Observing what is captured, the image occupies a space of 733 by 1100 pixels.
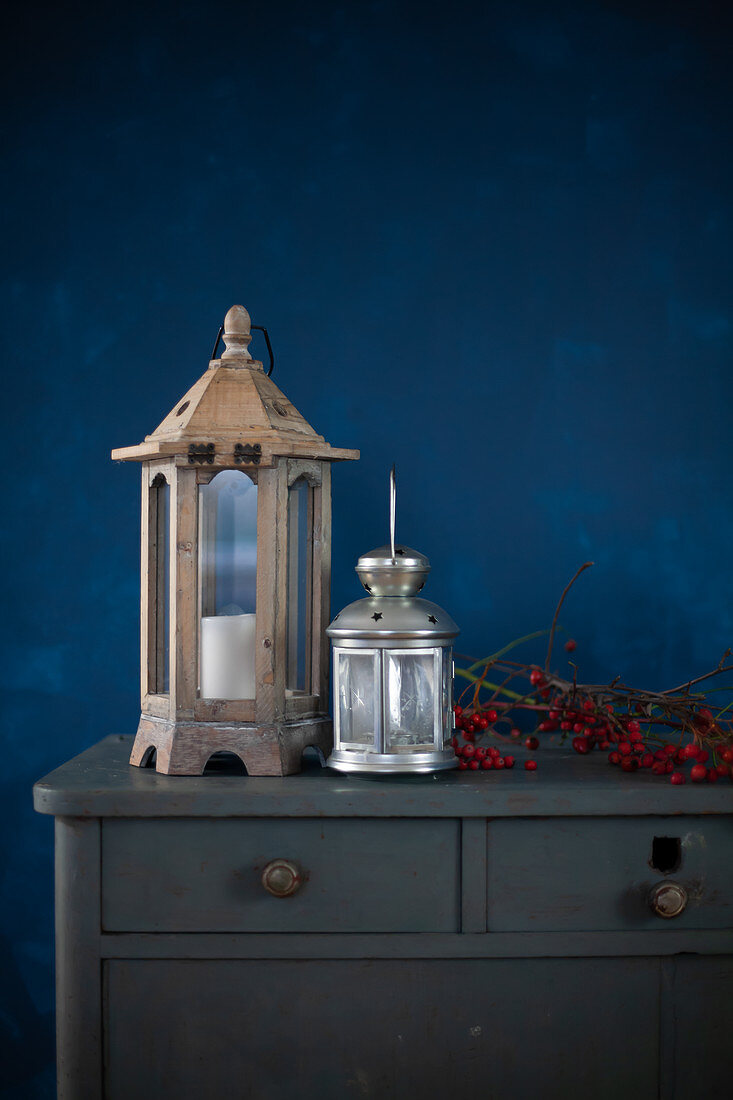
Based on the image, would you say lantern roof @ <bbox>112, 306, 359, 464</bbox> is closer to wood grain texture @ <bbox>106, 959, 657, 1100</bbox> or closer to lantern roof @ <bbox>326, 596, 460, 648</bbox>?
lantern roof @ <bbox>326, 596, 460, 648</bbox>

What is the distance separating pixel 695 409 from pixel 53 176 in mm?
1399

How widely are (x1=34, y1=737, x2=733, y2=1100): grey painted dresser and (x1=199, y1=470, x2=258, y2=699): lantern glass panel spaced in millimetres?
178

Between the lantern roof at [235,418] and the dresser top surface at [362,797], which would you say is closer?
the dresser top surface at [362,797]

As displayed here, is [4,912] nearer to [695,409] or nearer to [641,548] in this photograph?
[641,548]

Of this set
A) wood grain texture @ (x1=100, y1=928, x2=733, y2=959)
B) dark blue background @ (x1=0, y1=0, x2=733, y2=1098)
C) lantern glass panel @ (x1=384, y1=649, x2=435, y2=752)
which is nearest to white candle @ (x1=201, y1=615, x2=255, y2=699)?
lantern glass panel @ (x1=384, y1=649, x2=435, y2=752)

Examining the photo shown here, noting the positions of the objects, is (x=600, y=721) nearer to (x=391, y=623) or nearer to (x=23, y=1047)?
(x=391, y=623)

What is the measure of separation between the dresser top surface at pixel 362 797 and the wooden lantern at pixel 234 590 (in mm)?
75

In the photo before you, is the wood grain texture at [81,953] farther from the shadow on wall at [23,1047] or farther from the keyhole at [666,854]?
the keyhole at [666,854]

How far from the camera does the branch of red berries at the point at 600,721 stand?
145cm

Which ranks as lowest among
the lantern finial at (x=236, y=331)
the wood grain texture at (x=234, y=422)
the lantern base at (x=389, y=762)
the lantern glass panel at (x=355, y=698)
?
the lantern base at (x=389, y=762)

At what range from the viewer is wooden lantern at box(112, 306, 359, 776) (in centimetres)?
141

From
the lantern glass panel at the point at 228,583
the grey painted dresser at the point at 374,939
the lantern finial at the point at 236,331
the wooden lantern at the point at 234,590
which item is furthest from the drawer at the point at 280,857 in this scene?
the lantern finial at the point at 236,331

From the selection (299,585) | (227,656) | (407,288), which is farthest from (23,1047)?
(407,288)

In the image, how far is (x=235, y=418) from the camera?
1.44m
